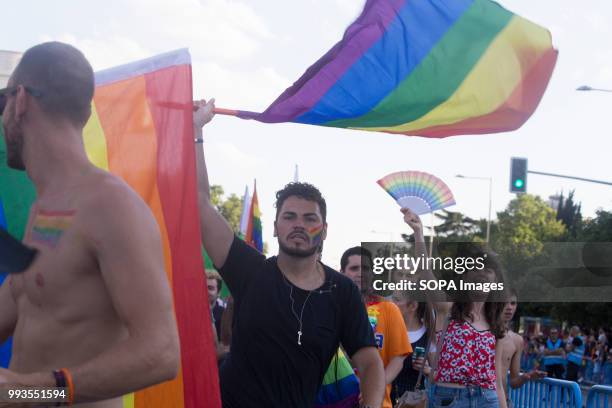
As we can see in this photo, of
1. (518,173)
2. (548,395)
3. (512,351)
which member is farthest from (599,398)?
(518,173)

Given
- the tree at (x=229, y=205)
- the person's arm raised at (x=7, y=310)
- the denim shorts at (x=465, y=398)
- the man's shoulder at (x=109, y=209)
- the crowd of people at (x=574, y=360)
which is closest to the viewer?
the man's shoulder at (x=109, y=209)

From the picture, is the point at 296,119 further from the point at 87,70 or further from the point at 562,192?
the point at 562,192

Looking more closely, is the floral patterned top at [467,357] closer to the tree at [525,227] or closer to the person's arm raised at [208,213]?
the person's arm raised at [208,213]

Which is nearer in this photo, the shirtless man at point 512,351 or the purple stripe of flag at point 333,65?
the purple stripe of flag at point 333,65

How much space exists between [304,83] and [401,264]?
14.4ft

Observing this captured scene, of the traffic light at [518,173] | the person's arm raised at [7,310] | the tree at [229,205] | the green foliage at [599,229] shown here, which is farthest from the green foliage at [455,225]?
the person's arm raised at [7,310]

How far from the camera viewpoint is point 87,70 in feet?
8.33

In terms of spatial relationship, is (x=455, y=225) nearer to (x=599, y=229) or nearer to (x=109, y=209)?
(x=599, y=229)

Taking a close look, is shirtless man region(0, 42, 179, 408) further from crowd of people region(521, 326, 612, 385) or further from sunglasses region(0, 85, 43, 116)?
crowd of people region(521, 326, 612, 385)

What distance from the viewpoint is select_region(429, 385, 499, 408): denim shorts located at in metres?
6.92

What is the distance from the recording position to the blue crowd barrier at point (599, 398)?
8.59 metres

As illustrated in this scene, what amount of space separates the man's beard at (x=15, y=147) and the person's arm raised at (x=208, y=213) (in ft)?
5.54

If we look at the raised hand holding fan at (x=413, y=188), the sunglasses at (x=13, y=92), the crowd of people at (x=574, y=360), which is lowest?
the crowd of people at (x=574, y=360)

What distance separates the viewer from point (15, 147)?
255 centimetres
